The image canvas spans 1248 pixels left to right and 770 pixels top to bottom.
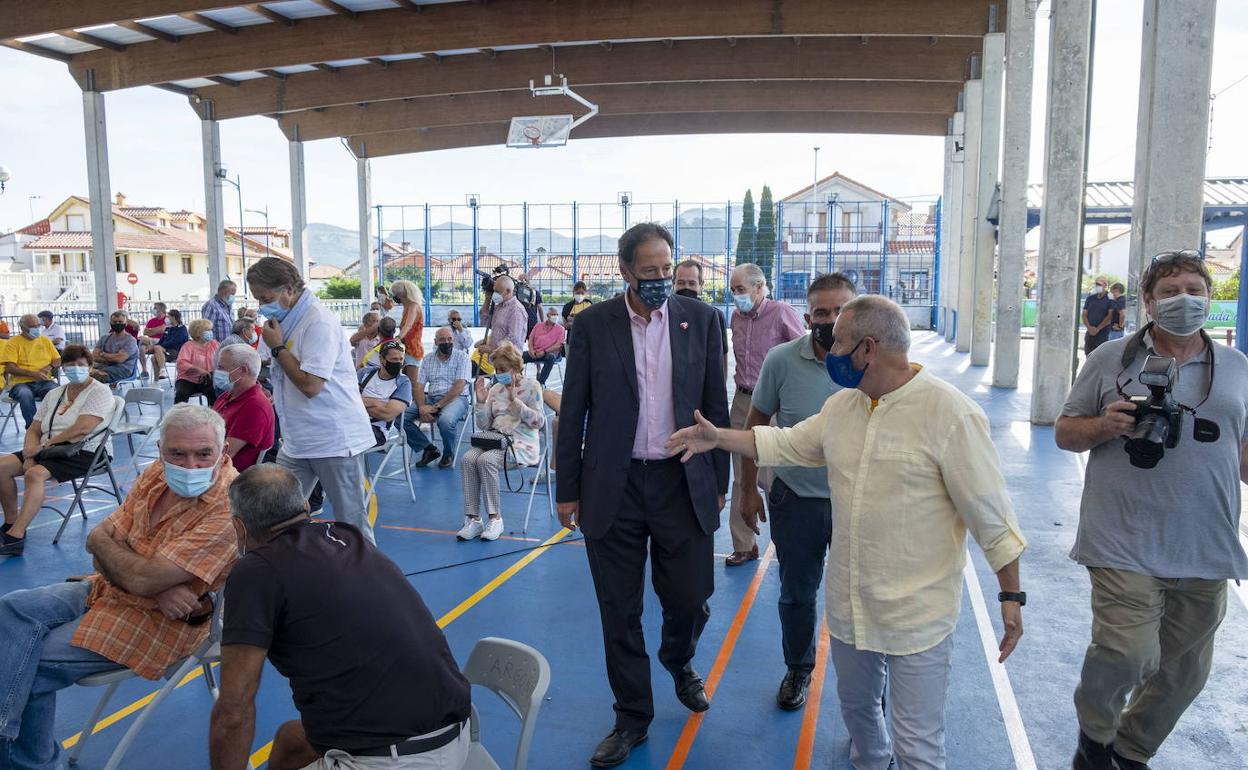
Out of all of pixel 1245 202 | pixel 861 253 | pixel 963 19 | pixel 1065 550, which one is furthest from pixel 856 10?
pixel 861 253

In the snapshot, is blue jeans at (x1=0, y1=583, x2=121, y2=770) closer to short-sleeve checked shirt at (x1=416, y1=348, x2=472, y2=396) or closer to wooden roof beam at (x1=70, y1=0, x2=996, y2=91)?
short-sleeve checked shirt at (x1=416, y1=348, x2=472, y2=396)

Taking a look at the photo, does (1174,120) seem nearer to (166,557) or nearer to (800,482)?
(800,482)

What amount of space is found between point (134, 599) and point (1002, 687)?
346cm

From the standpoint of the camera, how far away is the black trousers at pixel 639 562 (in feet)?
10.4

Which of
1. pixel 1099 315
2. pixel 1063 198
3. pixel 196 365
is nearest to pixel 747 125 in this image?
pixel 1099 315

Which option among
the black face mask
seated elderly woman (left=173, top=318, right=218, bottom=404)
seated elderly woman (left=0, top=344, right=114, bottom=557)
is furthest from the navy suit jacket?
seated elderly woman (left=173, top=318, right=218, bottom=404)

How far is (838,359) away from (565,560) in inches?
143

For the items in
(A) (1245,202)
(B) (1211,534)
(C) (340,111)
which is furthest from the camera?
(C) (340,111)

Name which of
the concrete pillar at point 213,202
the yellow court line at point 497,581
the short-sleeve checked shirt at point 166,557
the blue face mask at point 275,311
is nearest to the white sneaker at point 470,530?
the yellow court line at point 497,581

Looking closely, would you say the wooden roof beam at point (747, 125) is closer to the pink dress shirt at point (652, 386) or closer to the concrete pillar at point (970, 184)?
the concrete pillar at point (970, 184)

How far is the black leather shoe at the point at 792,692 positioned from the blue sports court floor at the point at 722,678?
0.05 m

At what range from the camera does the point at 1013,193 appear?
43.5 ft

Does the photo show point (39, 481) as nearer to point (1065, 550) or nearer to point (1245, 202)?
point (1065, 550)

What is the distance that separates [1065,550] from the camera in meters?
5.70
